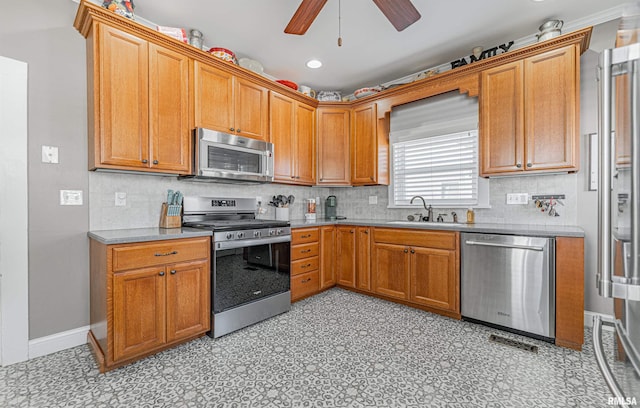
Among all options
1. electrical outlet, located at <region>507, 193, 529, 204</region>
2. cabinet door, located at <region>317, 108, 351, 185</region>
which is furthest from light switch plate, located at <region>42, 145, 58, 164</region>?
electrical outlet, located at <region>507, 193, 529, 204</region>

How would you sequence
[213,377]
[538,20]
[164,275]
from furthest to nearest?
[538,20] → [164,275] → [213,377]

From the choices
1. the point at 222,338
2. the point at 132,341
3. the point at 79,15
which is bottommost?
the point at 222,338

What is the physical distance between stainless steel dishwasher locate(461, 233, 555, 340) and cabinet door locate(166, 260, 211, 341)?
2.30m

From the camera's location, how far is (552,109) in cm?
251

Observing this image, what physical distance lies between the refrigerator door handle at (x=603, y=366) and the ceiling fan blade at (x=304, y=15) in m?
2.18

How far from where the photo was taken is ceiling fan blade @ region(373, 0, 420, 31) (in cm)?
187

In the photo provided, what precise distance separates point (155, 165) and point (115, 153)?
0.29 m

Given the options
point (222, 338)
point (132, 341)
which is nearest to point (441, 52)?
point (222, 338)

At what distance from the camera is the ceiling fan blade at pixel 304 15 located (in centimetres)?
193

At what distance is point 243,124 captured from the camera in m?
3.06

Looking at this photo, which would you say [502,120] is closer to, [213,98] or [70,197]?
[213,98]

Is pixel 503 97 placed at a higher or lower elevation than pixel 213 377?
higher

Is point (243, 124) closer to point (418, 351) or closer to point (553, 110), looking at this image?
point (418, 351)

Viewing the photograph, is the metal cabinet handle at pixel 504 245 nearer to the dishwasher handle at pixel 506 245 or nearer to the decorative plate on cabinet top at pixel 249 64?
the dishwasher handle at pixel 506 245
